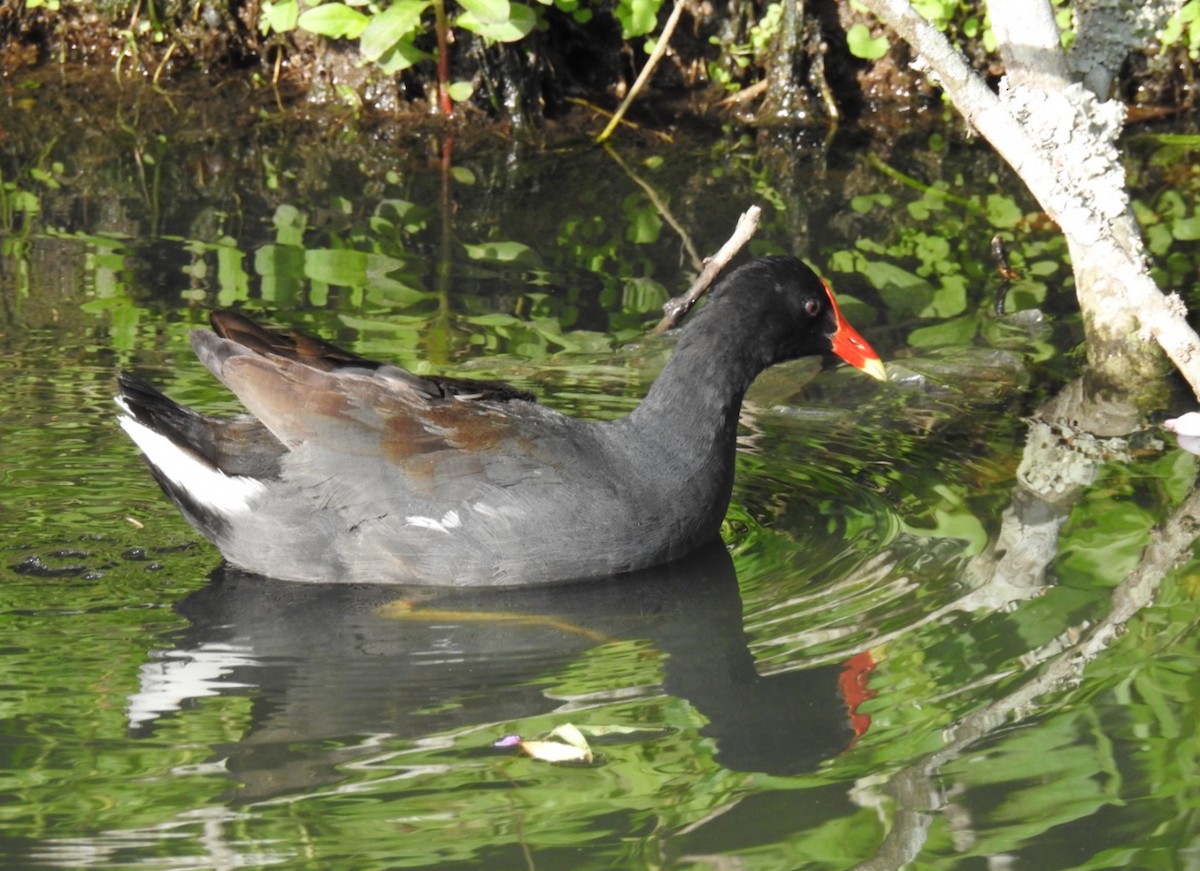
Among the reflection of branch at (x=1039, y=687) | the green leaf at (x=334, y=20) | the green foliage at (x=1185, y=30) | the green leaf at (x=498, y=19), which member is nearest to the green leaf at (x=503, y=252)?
the green leaf at (x=498, y=19)

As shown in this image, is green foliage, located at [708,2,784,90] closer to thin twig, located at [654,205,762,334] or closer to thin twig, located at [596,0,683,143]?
thin twig, located at [596,0,683,143]

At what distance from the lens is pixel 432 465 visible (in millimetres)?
4105

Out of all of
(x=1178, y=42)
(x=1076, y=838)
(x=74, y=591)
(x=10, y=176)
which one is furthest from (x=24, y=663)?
(x=1178, y=42)

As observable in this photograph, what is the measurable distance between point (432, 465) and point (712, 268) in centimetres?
181

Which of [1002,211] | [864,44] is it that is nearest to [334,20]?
[864,44]

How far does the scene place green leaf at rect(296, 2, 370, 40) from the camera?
7.57 m

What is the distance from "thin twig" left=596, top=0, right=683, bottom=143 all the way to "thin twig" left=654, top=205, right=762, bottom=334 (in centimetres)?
236

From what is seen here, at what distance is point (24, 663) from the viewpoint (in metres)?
3.63

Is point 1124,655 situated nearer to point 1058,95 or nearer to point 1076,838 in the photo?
point 1076,838

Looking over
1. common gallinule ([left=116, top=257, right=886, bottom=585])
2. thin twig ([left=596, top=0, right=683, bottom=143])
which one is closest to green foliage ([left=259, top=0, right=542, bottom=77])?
thin twig ([left=596, top=0, right=683, bottom=143])

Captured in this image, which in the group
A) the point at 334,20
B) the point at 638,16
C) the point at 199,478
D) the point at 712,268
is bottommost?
the point at 199,478

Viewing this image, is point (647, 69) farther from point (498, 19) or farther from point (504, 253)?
point (504, 253)

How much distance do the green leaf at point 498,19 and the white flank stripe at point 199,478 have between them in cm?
343

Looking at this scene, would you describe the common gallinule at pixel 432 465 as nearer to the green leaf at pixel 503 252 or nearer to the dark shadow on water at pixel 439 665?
the dark shadow on water at pixel 439 665
